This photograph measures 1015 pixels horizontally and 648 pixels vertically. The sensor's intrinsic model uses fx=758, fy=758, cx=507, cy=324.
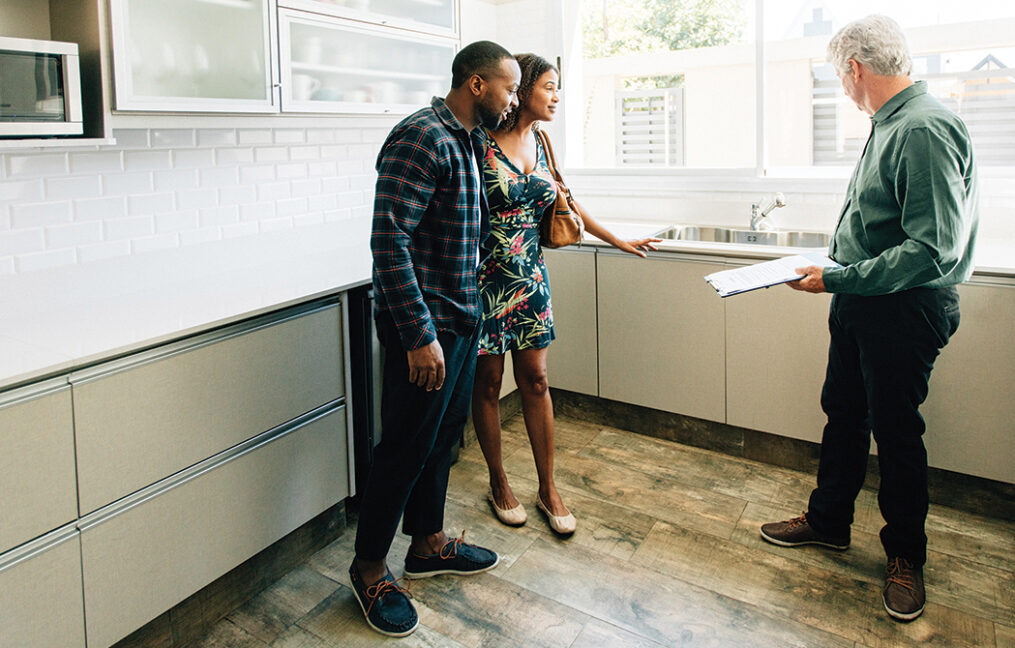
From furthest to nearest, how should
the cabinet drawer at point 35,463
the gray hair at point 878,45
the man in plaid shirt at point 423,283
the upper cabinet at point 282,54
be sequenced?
the upper cabinet at point 282,54, the gray hair at point 878,45, the man in plaid shirt at point 423,283, the cabinet drawer at point 35,463

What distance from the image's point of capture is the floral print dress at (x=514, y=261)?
2.23 meters

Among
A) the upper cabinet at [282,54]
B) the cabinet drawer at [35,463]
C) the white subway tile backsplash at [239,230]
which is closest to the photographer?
the cabinet drawer at [35,463]

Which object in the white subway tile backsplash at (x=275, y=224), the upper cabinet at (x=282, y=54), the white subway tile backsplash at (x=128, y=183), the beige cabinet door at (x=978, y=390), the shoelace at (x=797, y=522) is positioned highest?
the upper cabinet at (x=282, y=54)

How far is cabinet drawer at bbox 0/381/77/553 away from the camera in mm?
1524

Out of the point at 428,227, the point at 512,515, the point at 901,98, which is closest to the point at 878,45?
the point at 901,98

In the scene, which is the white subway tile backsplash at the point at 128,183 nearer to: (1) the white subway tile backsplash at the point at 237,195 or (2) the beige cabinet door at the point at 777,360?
(1) the white subway tile backsplash at the point at 237,195

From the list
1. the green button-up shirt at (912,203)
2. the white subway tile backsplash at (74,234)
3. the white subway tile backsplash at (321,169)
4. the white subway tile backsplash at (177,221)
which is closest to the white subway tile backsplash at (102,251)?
the white subway tile backsplash at (74,234)

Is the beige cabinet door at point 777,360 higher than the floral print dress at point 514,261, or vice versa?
the floral print dress at point 514,261

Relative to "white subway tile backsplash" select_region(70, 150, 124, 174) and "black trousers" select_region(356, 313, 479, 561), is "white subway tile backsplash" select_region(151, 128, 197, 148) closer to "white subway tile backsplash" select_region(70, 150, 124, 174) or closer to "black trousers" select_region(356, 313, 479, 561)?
"white subway tile backsplash" select_region(70, 150, 124, 174)

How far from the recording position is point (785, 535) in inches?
96.1

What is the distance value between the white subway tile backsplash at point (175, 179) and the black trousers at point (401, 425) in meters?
1.00

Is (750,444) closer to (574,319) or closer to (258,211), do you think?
(574,319)

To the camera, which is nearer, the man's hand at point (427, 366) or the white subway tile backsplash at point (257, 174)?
the man's hand at point (427, 366)

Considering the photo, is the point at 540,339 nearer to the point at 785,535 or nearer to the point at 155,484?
the point at 785,535
